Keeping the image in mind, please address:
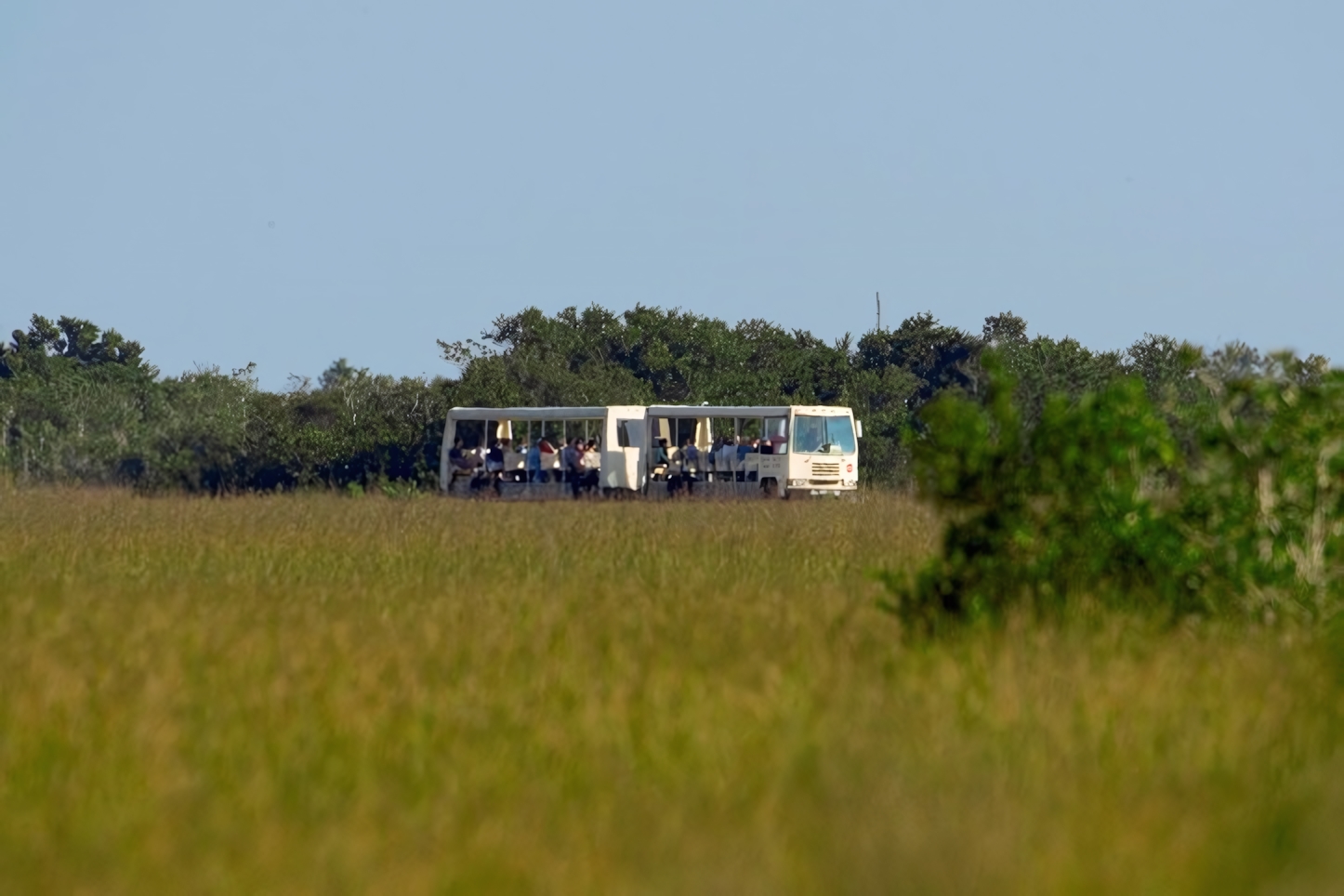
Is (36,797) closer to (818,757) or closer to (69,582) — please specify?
(818,757)

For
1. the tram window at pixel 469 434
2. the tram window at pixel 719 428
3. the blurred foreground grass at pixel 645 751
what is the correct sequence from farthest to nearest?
the tram window at pixel 469 434 < the tram window at pixel 719 428 < the blurred foreground grass at pixel 645 751

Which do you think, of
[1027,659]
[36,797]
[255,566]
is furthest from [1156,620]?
[255,566]

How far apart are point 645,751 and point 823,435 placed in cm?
3694

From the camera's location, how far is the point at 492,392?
64.7 metres

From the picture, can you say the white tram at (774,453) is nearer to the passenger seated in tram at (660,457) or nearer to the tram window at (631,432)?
the passenger seated in tram at (660,457)

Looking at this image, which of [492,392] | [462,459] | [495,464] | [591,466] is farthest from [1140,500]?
[492,392]

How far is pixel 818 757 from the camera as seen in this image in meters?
7.96

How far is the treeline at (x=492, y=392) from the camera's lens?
204ft

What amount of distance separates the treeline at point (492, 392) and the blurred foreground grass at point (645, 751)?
32363mm

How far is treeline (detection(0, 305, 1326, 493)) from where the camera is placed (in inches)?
2442

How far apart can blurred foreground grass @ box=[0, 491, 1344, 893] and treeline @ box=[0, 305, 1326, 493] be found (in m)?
32.4

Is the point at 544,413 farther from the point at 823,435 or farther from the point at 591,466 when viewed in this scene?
the point at 823,435

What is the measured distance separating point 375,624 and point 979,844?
7905 mm

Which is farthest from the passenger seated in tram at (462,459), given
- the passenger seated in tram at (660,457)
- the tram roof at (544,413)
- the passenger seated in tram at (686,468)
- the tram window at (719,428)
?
the passenger seated in tram at (686,468)
